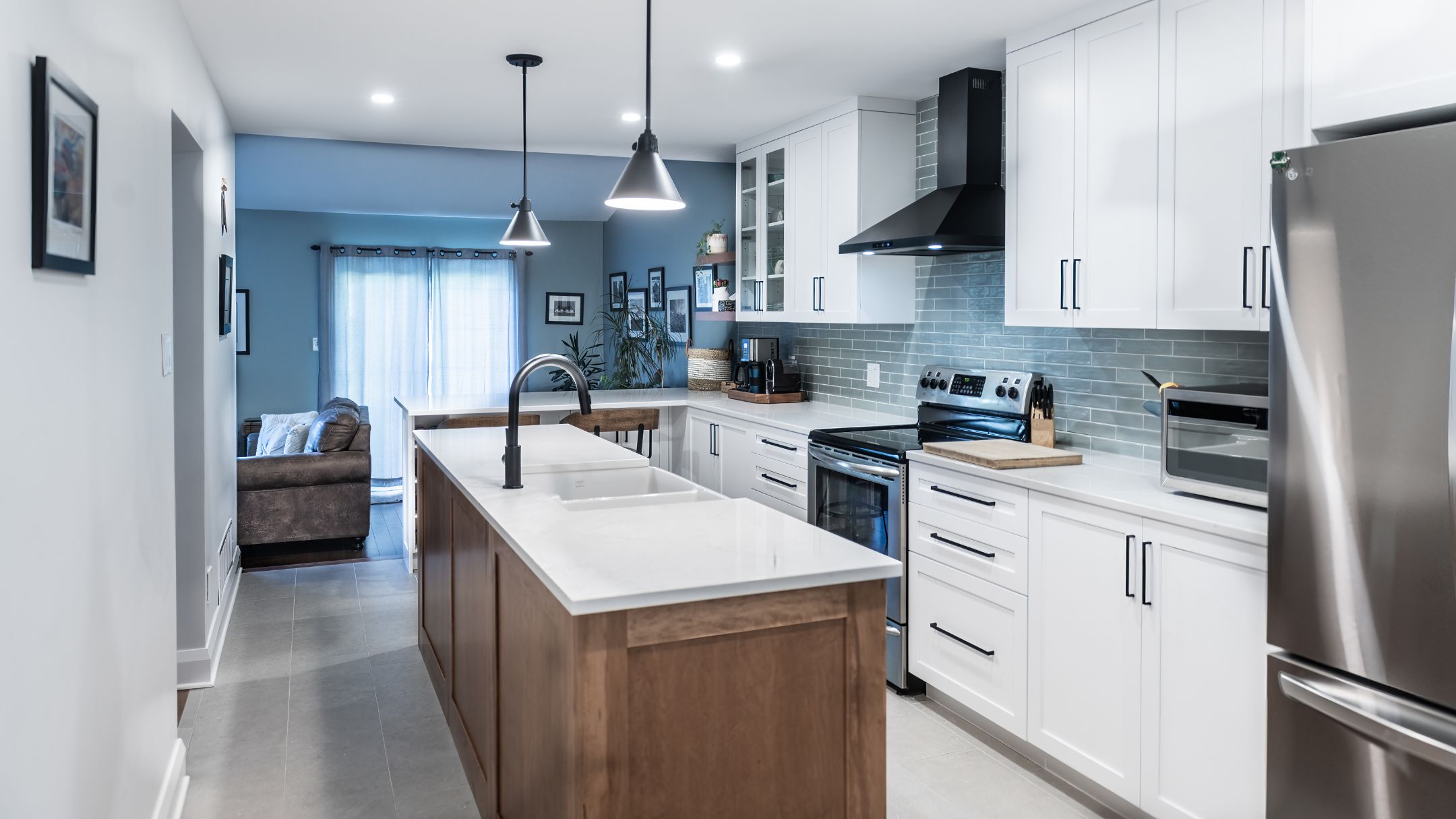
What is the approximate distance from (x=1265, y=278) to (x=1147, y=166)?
1.90 feet

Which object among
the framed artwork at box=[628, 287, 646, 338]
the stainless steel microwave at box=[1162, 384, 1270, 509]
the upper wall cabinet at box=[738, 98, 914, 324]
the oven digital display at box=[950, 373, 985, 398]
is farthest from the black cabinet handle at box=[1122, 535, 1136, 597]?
the framed artwork at box=[628, 287, 646, 338]

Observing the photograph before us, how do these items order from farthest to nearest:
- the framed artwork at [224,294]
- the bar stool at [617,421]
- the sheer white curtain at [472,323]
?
the sheer white curtain at [472,323] → the bar stool at [617,421] → the framed artwork at [224,294]

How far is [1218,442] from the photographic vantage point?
258cm

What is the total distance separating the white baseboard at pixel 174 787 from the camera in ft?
8.67

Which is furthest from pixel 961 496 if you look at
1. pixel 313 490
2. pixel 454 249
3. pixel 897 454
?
pixel 454 249

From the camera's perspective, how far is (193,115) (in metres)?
3.71

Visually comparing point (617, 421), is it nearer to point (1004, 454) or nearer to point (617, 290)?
point (1004, 454)

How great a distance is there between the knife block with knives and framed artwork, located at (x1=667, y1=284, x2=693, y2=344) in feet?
12.3

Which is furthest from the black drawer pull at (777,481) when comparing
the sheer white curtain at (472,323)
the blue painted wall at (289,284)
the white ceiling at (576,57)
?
the sheer white curtain at (472,323)

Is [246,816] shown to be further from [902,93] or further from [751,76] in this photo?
[902,93]

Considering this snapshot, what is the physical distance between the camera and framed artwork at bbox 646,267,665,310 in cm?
796

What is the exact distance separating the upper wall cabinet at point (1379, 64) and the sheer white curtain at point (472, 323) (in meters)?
7.45

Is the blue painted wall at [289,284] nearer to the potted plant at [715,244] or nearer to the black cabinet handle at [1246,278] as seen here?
the potted plant at [715,244]

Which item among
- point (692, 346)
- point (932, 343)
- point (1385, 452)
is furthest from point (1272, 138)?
point (692, 346)
